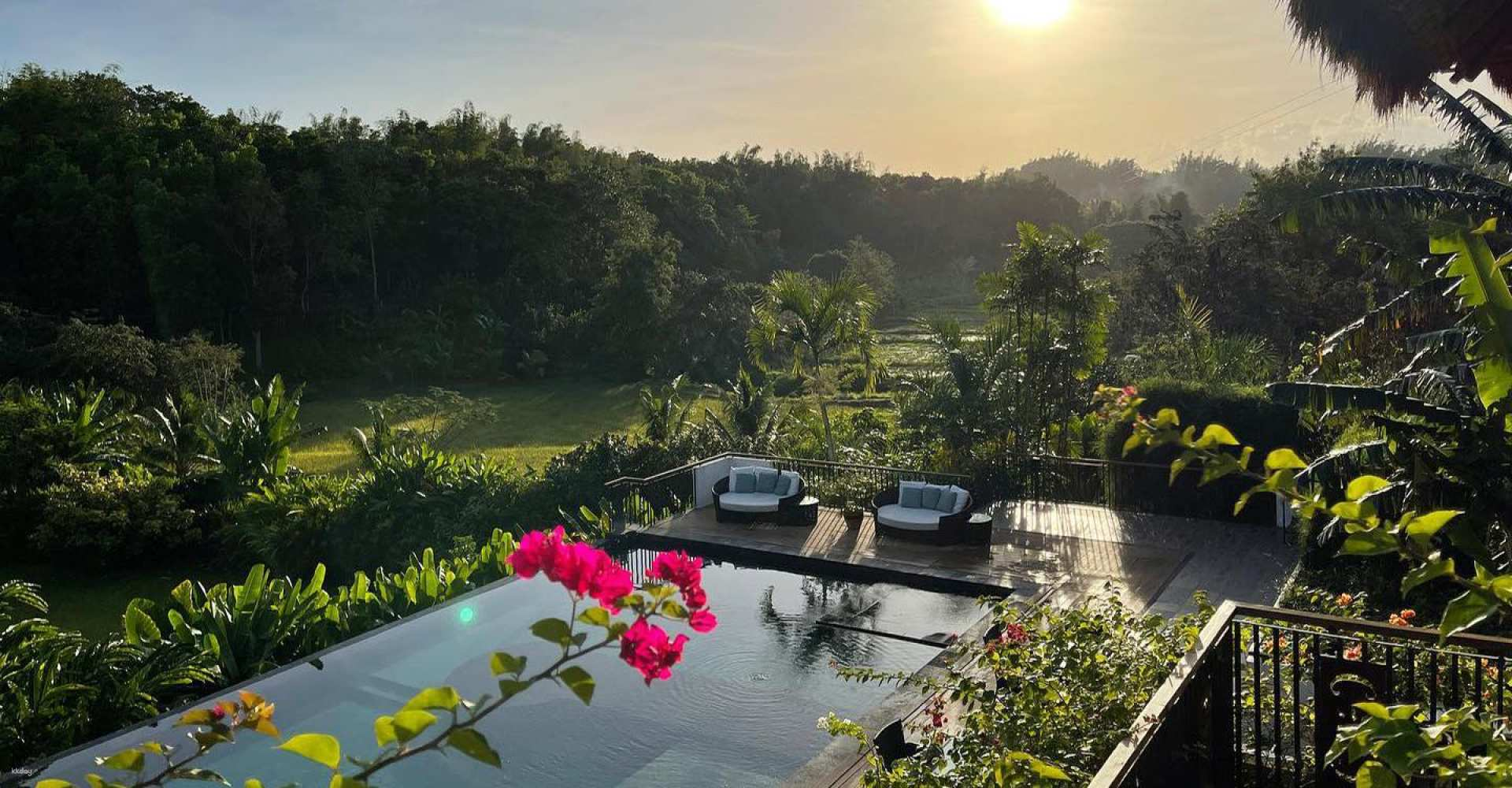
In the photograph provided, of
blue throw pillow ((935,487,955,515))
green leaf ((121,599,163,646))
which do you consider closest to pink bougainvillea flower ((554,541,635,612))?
green leaf ((121,599,163,646))

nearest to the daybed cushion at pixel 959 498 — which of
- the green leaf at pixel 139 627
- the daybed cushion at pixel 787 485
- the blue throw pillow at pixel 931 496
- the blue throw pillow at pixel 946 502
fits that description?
the blue throw pillow at pixel 946 502

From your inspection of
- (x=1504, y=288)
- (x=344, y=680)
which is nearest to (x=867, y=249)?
(x=344, y=680)

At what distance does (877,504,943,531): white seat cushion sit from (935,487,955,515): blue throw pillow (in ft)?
0.23

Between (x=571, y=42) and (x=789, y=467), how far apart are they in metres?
9.81

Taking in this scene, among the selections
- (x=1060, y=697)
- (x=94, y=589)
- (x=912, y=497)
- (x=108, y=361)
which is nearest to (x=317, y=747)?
(x=1060, y=697)

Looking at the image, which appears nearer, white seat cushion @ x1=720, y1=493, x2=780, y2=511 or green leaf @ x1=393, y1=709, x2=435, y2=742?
green leaf @ x1=393, y1=709, x2=435, y2=742

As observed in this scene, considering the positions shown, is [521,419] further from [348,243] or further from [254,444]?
[254,444]

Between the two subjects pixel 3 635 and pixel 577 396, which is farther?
pixel 577 396

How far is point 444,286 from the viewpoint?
36.6m

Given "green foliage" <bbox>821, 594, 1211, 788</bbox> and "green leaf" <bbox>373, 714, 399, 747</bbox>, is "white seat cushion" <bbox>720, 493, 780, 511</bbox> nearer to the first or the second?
"green foliage" <bbox>821, 594, 1211, 788</bbox>

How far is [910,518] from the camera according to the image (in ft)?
37.9

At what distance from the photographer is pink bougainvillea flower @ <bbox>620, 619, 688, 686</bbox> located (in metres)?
1.73

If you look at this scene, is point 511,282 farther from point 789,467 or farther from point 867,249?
point 789,467

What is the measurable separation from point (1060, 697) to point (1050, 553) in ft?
24.1
